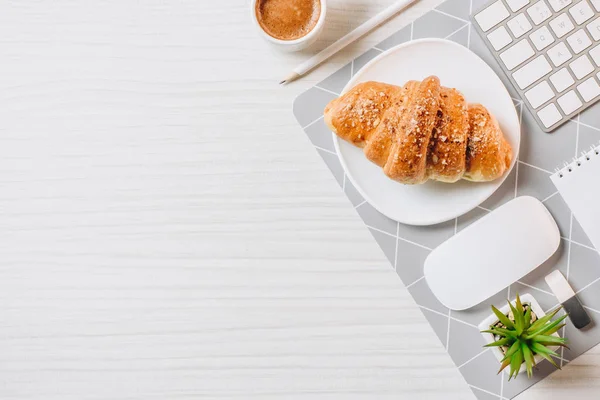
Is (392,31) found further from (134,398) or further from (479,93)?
(134,398)

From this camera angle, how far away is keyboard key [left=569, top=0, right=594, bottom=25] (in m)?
0.97

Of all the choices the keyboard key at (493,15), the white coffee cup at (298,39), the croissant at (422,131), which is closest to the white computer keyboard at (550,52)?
the keyboard key at (493,15)

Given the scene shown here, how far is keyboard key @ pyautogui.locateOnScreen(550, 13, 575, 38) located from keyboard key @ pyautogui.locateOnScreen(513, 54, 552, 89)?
0.15 feet

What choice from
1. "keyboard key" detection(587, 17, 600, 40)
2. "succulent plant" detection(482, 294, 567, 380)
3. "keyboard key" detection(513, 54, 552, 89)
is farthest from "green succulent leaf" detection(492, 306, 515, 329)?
"keyboard key" detection(587, 17, 600, 40)

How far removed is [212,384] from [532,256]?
0.56 meters

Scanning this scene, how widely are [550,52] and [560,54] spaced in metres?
0.02

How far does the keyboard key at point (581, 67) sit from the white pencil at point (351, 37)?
273mm

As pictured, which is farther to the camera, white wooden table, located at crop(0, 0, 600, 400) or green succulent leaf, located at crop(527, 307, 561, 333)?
white wooden table, located at crop(0, 0, 600, 400)

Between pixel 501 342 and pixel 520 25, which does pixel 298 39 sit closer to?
pixel 520 25

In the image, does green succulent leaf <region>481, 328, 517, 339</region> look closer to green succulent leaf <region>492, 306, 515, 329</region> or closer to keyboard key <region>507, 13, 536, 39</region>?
green succulent leaf <region>492, 306, 515, 329</region>

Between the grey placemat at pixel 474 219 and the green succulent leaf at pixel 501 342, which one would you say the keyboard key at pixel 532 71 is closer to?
the grey placemat at pixel 474 219

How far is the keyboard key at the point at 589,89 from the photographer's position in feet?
3.16

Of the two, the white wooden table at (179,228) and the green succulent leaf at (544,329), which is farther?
the white wooden table at (179,228)

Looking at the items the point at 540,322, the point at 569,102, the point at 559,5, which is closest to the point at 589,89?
the point at 569,102
